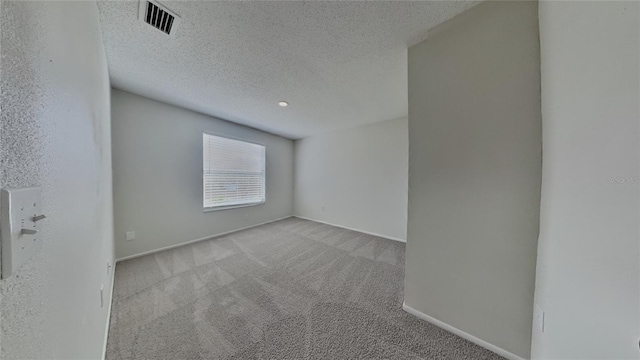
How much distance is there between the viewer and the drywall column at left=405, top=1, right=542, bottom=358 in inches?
46.4

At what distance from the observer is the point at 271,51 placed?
1.71 metres

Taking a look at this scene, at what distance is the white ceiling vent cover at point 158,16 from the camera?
50.4 inches

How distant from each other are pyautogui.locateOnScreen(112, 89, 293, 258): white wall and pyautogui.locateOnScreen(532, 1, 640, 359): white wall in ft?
12.8

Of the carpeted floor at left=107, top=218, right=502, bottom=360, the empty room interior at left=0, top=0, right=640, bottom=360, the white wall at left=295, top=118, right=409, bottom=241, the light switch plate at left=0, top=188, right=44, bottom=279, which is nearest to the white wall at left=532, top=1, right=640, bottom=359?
the empty room interior at left=0, top=0, right=640, bottom=360

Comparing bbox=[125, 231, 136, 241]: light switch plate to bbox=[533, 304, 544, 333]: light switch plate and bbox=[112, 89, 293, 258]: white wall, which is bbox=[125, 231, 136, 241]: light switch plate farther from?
bbox=[533, 304, 544, 333]: light switch plate

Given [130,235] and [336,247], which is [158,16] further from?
[336,247]

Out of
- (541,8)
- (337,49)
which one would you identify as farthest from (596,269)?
(337,49)

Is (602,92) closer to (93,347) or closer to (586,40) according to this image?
(586,40)

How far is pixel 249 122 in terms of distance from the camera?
371 cm

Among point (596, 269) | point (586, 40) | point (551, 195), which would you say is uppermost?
point (586, 40)

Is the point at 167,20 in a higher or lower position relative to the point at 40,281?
higher

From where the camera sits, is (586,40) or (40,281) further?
(586,40)

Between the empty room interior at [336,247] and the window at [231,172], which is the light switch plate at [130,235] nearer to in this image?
the empty room interior at [336,247]

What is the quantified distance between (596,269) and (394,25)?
1.72 meters
